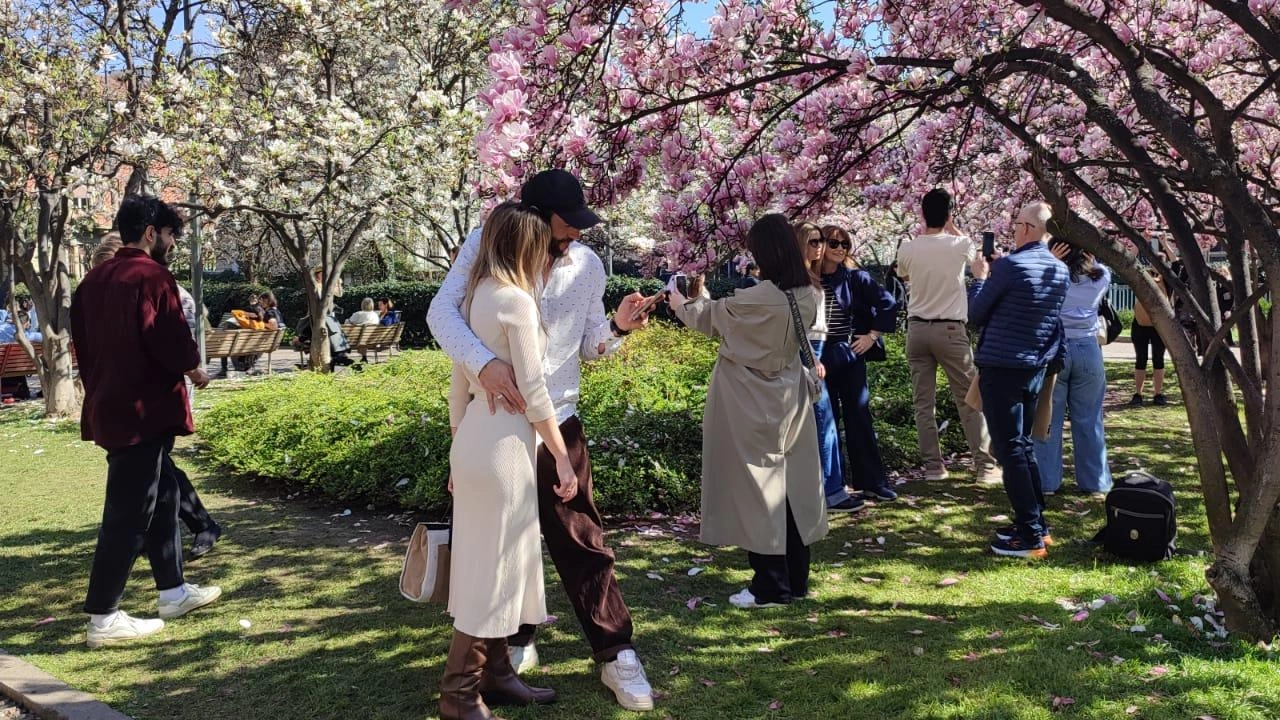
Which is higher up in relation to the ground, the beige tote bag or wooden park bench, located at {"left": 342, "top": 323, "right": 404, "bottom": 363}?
wooden park bench, located at {"left": 342, "top": 323, "right": 404, "bottom": 363}

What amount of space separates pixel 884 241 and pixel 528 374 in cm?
2263

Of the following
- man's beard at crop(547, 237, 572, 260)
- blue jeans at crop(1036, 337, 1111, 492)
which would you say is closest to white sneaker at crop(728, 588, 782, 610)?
man's beard at crop(547, 237, 572, 260)

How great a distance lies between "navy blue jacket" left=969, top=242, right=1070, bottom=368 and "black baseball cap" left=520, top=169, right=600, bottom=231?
2.78 meters

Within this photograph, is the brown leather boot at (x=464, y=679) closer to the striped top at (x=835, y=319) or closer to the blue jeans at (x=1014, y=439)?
the blue jeans at (x=1014, y=439)

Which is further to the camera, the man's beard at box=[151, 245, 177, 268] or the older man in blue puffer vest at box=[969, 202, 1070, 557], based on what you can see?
the older man in blue puffer vest at box=[969, 202, 1070, 557]

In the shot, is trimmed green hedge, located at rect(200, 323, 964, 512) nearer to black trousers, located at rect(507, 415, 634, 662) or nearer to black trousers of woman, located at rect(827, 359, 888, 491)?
black trousers of woman, located at rect(827, 359, 888, 491)

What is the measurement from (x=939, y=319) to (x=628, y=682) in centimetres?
394

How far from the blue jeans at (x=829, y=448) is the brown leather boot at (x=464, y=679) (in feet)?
10.2

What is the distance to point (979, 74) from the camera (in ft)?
13.7

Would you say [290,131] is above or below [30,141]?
above

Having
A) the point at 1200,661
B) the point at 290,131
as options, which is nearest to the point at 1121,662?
the point at 1200,661

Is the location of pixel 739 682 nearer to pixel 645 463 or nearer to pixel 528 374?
pixel 528 374

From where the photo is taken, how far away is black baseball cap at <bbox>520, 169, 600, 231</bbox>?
9.77 ft

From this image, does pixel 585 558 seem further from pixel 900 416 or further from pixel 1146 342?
pixel 1146 342
